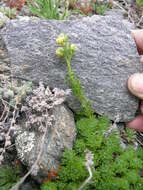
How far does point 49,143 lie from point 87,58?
1047 millimetres

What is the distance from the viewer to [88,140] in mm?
3068

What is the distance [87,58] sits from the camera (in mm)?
3240

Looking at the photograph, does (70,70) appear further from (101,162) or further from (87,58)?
(101,162)

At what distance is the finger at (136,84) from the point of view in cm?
316

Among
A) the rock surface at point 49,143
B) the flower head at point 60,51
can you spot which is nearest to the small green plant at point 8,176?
the rock surface at point 49,143

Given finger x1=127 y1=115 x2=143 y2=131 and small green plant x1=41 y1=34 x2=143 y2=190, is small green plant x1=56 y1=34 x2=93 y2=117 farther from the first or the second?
finger x1=127 y1=115 x2=143 y2=131

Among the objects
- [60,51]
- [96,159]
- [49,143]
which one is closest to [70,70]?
[60,51]

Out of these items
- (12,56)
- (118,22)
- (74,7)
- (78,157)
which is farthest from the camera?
(74,7)

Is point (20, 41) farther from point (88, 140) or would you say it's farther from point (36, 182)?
point (36, 182)

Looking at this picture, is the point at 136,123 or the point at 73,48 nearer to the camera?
the point at 73,48

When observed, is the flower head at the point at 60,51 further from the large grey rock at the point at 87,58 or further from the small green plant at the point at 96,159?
the large grey rock at the point at 87,58

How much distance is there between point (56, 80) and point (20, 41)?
60 centimetres

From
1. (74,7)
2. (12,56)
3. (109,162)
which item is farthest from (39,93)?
(74,7)

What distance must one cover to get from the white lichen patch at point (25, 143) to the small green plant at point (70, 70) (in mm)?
634
